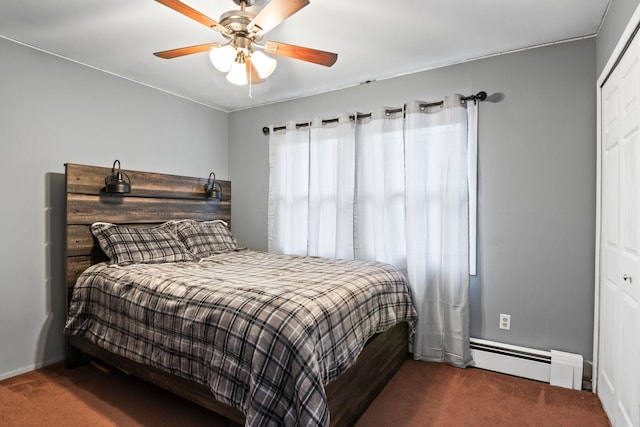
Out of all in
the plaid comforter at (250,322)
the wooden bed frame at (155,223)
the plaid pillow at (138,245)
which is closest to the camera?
the plaid comforter at (250,322)

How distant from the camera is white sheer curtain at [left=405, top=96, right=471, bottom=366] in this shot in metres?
2.73

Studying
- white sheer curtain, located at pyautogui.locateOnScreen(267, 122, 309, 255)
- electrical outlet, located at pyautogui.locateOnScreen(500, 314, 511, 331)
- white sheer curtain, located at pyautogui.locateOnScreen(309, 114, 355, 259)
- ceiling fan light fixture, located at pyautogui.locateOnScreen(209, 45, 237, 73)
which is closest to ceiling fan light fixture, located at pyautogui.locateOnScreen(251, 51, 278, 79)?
ceiling fan light fixture, located at pyautogui.locateOnScreen(209, 45, 237, 73)

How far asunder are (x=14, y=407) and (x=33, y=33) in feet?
8.12

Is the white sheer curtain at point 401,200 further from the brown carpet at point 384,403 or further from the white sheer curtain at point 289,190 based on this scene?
the brown carpet at point 384,403

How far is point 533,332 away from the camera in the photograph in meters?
2.59

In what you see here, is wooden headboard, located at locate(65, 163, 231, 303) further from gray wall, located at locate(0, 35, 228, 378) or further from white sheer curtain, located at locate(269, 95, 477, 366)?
white sheer curtain, located at locate(269, 95, 477, 366)

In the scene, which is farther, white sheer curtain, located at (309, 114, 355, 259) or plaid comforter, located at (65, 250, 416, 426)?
white sheer curtain, located at (309, 114, 355, 259)

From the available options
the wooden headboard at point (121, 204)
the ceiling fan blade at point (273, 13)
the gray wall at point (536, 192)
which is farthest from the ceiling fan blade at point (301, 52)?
the wooden headboard at point (121, 204)

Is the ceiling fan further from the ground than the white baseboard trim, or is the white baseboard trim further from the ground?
the ceiling fan

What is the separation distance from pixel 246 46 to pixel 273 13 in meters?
0.35

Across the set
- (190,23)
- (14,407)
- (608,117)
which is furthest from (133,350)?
(608,117)

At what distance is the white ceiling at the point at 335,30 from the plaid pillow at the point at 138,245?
1.41 metres

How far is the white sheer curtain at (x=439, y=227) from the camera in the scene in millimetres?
2730

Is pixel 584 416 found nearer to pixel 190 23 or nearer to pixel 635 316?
pixel 635 316
